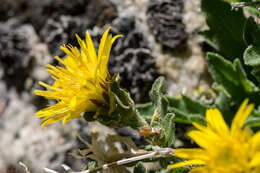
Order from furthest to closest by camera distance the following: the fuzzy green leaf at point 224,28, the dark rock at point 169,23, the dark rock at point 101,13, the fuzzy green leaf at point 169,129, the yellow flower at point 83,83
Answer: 1. the dark rock at point 101,13
2. the dark rock at point 169,23
3. the fuzzy green leaf at point 224,28
4. the fuzzy green leaf at point 169,129
5. the yellow flower at point 83,83

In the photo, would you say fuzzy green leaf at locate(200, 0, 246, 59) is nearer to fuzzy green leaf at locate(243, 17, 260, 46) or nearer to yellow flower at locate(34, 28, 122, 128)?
fuzzy green leaf at locate(243, 17, 260, 46)

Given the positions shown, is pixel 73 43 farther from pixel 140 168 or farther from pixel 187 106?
pixel 140 168

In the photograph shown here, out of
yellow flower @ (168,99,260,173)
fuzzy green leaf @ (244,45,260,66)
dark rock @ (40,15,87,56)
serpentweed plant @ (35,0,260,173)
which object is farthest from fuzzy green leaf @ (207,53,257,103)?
dark rock @ (40,15,87,56)

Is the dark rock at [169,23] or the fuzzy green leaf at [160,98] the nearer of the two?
the fuzzy green leaf at [160,98]

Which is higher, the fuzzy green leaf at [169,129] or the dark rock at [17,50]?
the dark rock at [17,50]

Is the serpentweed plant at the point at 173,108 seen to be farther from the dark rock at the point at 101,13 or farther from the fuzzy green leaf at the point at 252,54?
the dark rock at the point at 101,13

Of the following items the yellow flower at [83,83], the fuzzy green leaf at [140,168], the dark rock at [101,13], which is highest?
the dark rock at [101,13]

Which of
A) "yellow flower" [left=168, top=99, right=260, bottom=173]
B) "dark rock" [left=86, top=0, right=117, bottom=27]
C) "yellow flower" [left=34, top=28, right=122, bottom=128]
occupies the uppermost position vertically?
"dark rock" [left=86, top=0, right=117, bottom=27]

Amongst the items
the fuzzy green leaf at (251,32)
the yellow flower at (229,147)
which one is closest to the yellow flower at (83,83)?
the yellow flower at (229,147)
